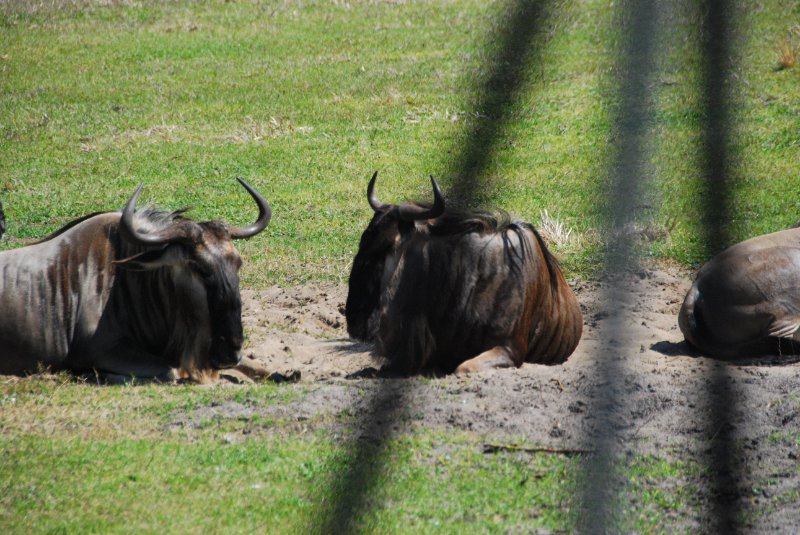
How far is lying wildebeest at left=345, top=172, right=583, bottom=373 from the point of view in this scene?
26.0 feet

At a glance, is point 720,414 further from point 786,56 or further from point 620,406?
point 786,56

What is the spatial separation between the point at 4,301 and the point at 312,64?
43.0 ft

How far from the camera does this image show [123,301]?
8.06 meters

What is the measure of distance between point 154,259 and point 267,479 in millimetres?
2716

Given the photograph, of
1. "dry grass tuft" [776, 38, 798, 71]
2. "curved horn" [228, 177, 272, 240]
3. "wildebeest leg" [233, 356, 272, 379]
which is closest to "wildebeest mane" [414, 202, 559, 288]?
"curved horn" [228, 177, 272, 240]

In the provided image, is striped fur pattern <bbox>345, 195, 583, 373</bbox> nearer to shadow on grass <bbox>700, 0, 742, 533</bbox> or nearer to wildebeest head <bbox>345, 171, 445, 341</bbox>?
wildebeest head <bbox>345, 171, 445, 341</bbox>

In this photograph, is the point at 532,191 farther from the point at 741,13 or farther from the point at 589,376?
the point at 741,13

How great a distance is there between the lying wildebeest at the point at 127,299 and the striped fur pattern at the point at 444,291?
0.99m

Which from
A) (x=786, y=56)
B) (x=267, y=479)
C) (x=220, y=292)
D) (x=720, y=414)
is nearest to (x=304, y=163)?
(x=220, y=292)

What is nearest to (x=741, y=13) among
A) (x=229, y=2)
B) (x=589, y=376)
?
(x=229, y=2)

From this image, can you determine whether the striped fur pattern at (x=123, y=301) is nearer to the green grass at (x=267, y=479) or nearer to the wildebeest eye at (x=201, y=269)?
the wildebeest eye at (x=201, y=269)

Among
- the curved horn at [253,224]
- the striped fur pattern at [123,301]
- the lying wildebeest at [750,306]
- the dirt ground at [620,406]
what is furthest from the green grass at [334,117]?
the dirt ground at [620,406]

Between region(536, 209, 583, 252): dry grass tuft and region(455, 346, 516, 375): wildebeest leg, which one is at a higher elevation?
region(455, 346, 516, 375): wildebeest leg

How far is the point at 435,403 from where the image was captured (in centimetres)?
655
